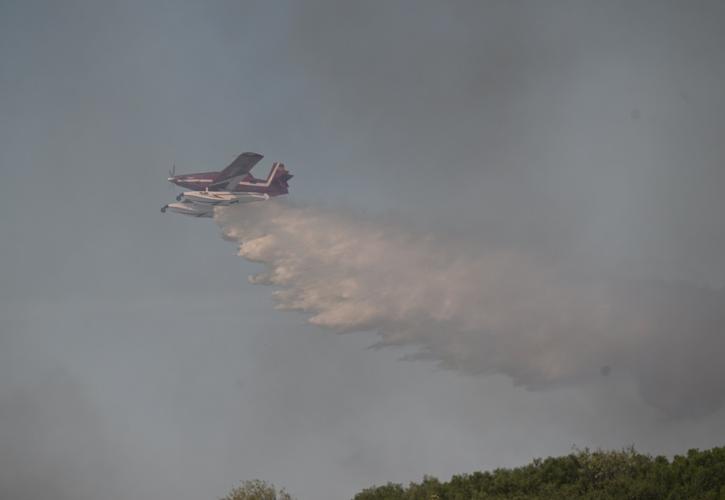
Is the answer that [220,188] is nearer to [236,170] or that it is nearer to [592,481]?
[236,170]

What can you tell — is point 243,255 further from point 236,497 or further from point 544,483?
point 544,483

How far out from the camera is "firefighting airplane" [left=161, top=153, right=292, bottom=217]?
366 feet

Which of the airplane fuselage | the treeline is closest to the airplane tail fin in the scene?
the airplane fuselage

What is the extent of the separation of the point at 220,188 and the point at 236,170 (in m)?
3.25

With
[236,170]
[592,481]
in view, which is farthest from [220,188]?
[592,481]

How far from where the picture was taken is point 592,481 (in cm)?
6244

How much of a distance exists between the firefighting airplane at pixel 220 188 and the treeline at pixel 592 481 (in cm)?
5458

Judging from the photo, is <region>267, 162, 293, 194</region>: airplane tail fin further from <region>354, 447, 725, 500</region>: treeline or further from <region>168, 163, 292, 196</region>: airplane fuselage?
<region>354, 447, 725, 500</region>: treeline

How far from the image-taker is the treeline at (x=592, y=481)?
58188 millimetres

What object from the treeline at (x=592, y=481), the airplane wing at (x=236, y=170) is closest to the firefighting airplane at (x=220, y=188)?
the airplane wing at (x=236, y=170)

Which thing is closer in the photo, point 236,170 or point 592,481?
point 592,481

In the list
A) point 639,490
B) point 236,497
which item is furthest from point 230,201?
point 639,490

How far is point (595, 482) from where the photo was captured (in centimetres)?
6212

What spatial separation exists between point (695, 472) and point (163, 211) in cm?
7119
